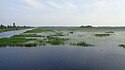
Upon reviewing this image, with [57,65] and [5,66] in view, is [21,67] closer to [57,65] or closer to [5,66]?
[5,66]

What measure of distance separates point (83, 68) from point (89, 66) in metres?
1.06

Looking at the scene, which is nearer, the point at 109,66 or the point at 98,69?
the point at 98,69

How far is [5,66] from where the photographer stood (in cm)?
1775

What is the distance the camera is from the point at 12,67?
17312 mm

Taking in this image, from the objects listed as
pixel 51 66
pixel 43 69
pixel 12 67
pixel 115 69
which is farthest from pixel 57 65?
pixel 115 69

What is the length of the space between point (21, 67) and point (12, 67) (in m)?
1.00

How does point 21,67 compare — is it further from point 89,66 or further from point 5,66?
point 89,66

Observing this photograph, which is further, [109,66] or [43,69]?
[109,66]

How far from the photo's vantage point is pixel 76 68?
16.6m

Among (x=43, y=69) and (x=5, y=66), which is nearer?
(x=43, y=69)

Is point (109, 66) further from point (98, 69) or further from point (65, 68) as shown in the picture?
point (65, 68)

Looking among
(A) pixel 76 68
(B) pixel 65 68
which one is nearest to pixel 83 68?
(A) pixel 76 68

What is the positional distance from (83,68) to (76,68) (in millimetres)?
721

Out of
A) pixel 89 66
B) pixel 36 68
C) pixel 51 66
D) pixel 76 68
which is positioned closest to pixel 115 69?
pixel 89 66
